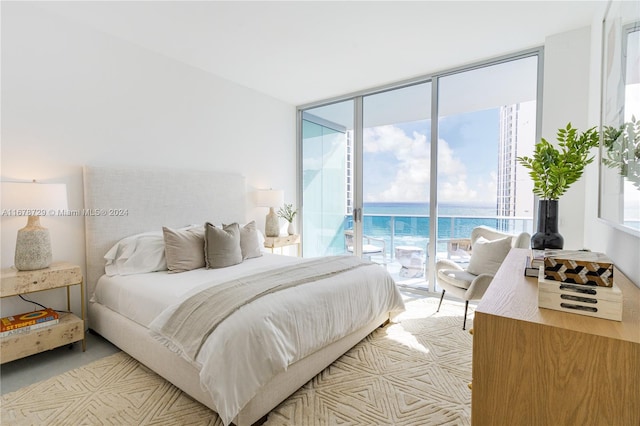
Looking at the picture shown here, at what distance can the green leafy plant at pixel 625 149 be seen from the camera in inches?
43.1

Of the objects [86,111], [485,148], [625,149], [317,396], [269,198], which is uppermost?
[86,111]

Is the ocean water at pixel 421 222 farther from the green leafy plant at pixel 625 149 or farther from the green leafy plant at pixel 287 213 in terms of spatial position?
the green leafy plant at pixel 625 149

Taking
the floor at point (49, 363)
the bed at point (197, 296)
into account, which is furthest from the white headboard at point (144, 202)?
the floor at point (49, 363)

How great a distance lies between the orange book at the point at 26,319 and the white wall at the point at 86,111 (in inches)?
8.3

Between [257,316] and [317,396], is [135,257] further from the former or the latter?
[317,396]

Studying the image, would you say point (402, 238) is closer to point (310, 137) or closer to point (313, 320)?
point (310, 137)

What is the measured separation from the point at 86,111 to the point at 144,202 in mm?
943

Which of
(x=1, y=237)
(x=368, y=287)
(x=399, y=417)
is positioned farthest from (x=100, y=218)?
(x=399, y=417)

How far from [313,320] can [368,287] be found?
730mm

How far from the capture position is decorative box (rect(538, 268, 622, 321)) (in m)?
0.85

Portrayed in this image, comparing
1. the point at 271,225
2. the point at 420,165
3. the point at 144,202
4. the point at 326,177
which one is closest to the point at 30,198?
the point at 144,202

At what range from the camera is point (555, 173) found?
1.64m

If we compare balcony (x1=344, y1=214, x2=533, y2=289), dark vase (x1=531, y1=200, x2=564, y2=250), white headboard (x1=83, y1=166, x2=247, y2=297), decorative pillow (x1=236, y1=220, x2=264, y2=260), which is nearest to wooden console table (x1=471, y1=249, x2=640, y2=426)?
dark vase (x1=531, y1=200, x2=564, y2=250)

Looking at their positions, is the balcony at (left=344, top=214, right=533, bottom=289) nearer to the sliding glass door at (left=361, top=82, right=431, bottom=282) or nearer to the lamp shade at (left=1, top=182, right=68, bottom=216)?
the sliding glass door at (left=361, top=82, right=431, bottom=282)
